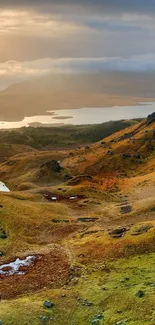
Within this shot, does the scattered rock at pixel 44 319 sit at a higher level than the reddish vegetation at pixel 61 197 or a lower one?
lower

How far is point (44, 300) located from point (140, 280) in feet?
42.7

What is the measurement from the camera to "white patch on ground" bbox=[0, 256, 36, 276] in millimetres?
69000

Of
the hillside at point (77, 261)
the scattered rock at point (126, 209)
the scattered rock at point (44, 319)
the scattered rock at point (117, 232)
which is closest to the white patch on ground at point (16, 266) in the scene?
the hillside at point (77, 261)

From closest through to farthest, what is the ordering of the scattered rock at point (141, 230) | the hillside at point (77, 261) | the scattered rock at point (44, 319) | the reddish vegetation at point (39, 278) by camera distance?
the scattered rock at point (44, 319) → the hillside at point (77, 261) → the reddish vegetation at point (39, 278) → the scattered rock at point (141, 230)

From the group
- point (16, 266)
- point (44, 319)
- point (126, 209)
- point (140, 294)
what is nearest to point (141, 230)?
point (16, 266)

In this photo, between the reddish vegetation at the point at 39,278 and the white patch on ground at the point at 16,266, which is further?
the white patch on ground at the point at 16,266

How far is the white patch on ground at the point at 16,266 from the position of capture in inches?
2717

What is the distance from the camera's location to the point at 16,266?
2810 inches

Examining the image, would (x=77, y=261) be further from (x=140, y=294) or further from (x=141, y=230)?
(x=140, y=294)

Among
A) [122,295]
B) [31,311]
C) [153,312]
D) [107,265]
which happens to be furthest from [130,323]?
[107,265]

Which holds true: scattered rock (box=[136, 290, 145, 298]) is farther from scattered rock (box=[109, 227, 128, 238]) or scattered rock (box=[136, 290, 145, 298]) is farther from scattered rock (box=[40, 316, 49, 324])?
scattered rock (box=[109, 227, 128, 238])

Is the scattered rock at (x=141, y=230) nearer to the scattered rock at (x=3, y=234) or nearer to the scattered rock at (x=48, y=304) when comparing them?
the scattered rock at (x=3, y=234)

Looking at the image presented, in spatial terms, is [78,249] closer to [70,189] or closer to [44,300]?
[44,300]

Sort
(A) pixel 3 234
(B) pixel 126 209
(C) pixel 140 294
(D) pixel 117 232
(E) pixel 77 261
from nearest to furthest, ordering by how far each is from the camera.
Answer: (C) pixel 140 294 → (E) pixel 77 261 → (D) pixel 117 232 → (A) pixel 3 234 → (B) pixel 126 209
